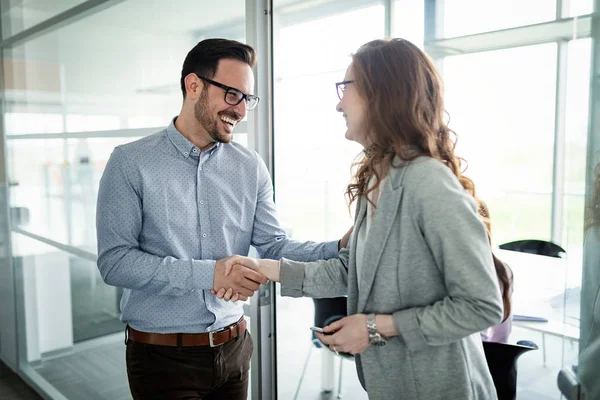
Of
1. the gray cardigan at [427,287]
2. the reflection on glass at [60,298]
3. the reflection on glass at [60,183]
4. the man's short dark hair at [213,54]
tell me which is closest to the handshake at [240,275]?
the gray cardigan at [427,287]

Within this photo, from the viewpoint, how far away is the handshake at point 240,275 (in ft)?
5.54

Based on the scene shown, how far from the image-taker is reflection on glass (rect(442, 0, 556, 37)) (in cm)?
149

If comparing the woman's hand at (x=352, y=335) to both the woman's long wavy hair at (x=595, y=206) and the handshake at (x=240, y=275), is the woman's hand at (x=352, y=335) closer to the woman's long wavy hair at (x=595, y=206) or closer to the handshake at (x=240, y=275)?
the handshake at (x=240, y=275)

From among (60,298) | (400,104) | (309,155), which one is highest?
(400,104)

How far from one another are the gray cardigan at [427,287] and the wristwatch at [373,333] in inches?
1.5

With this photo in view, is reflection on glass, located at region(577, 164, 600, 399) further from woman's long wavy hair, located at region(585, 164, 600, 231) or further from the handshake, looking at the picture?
the handshake

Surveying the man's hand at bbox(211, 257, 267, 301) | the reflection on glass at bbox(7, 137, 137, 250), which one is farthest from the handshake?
the reflection on glass at bbox(7, 137, 137, 250)

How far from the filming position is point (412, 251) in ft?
4.01

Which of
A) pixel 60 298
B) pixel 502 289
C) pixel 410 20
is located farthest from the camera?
pixel 60 298

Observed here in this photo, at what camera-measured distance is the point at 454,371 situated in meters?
1.26

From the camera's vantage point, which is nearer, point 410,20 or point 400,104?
point 400,104

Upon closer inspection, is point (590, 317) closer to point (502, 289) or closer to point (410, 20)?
point (502, 289)

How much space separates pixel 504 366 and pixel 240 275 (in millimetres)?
867

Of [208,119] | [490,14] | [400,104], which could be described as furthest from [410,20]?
[208,119]
